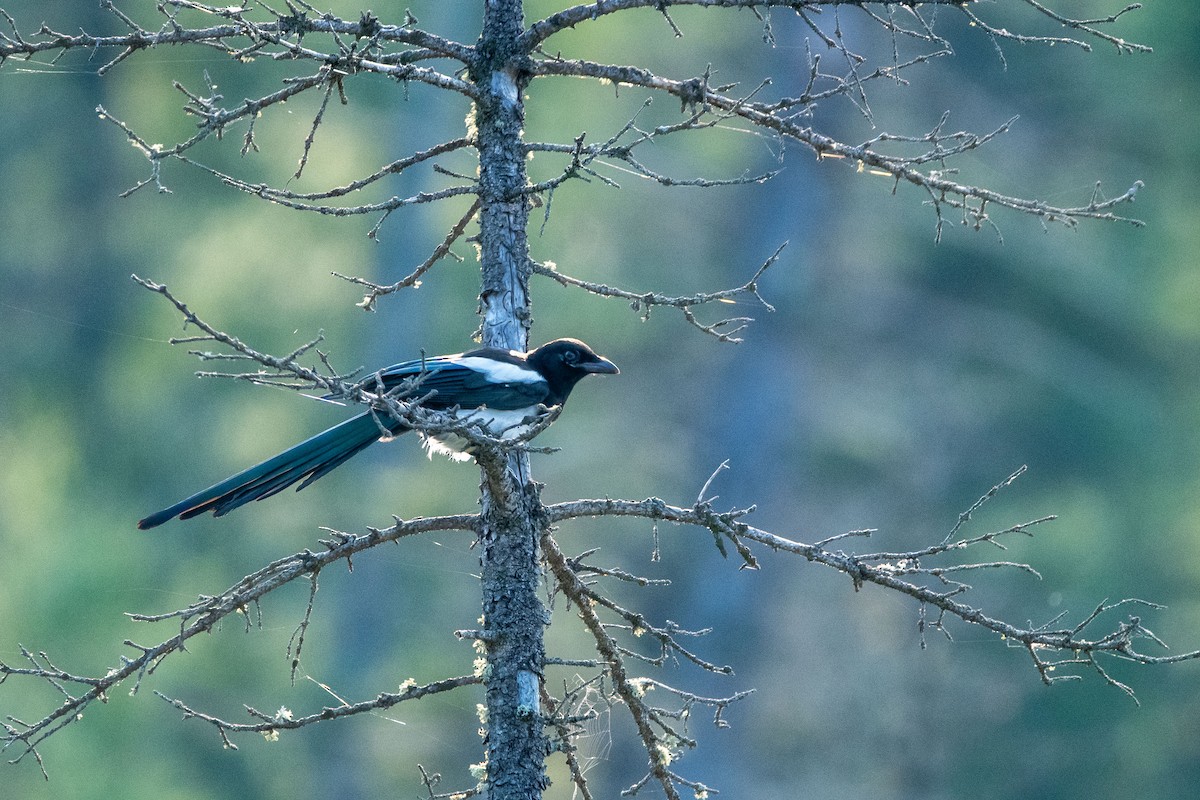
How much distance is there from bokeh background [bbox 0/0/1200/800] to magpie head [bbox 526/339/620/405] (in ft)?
19.6

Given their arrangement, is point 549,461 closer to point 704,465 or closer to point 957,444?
point 704,465

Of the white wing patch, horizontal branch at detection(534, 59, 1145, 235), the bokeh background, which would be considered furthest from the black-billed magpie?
the bokeh background

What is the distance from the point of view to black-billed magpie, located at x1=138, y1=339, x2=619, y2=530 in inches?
140

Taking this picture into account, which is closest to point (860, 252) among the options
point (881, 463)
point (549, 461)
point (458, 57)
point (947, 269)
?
point (947, 269)

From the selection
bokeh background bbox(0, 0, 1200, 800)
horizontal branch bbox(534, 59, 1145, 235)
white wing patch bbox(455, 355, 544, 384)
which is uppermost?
horizontal branch bbox(534, 59, 1145, 235)

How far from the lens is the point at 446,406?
4.56 metres

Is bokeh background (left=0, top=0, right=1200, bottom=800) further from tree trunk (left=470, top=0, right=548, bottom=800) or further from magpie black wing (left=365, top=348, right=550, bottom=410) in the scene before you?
tree trunk (left=470, top=0, right=548, bottom=800)

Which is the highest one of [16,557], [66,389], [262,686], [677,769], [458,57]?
[458,57]

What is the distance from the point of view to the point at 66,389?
39.1 feet

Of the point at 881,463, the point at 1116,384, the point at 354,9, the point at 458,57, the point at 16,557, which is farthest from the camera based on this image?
the point at 881,463

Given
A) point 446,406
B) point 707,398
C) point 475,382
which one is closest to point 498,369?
point 475,382

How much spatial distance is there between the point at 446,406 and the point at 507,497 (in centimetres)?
100

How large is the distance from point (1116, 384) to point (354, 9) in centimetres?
754

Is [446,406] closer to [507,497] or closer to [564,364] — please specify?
[564,364]
